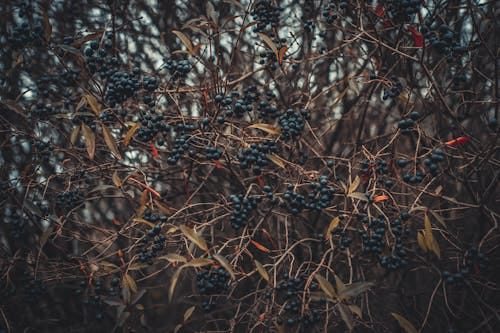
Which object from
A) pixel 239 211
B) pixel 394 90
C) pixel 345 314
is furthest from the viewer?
pixel 394 90

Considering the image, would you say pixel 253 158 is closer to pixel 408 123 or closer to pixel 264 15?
pixel 408 123

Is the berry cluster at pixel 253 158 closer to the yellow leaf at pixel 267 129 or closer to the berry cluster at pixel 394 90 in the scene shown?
the yellow leaf at pixel 267 129

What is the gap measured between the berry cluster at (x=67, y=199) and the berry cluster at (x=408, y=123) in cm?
168

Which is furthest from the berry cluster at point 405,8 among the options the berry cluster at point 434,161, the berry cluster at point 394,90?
the berry cluster at point 434,161

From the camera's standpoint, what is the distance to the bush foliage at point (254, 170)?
2.07 meters

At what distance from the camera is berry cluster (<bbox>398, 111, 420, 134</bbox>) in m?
2.02

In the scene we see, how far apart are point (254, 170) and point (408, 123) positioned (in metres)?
0.74

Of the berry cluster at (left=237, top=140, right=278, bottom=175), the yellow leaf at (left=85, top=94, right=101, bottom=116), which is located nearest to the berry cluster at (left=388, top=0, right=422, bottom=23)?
the berry cluster at (left=237, top=140, right=278, bottom=175)

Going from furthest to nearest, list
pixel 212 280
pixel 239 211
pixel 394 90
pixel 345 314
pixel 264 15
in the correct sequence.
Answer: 1. pixel 264 15
2. pixel 394 90
3. pixel 239 211
4. pixel 212 280
5. pixel 345 314

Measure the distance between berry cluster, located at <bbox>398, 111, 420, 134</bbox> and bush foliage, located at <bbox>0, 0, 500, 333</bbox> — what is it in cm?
2

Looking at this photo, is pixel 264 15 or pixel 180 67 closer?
pixel 180 67

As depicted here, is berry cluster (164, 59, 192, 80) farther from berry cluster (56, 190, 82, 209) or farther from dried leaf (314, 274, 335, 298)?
dried leaf (314, 274, 335, 298)

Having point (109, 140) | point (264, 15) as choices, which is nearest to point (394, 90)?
point (264, 15)

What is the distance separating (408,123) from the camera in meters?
2.01
